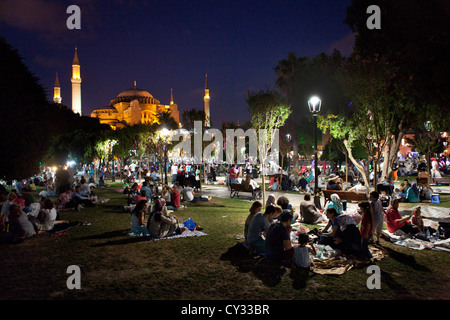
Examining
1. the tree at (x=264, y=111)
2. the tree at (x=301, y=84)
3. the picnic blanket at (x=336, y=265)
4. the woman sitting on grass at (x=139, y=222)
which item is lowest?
the picnic blanket at (x=336, y=265)

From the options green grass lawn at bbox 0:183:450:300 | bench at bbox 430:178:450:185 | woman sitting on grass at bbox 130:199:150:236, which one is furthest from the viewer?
bench at bbox 430:178:450:185

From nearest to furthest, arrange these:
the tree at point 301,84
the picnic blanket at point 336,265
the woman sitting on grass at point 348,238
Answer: the picnic blanket at point 336,265 < the woman sitting on grass at point 348,238 < the tree at point 301,84

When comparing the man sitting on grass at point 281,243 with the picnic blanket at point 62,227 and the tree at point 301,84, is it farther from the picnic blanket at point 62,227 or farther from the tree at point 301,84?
the tree at point 301,84

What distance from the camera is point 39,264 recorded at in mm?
5809

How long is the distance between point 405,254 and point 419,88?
4.23 meters

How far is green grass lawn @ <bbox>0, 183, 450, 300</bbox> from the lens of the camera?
14.6 ft

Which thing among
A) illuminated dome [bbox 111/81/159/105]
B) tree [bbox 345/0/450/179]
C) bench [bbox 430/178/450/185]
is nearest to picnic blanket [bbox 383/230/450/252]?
tree [bbox 345/0/450/179]

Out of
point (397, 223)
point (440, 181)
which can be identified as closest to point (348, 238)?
point (397, 223)

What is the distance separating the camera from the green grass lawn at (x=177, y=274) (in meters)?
4.46

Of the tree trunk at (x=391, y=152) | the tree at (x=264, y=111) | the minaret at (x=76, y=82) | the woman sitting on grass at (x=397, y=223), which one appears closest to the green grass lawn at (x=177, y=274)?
the woman sitting on grass at (x=397, y=223)

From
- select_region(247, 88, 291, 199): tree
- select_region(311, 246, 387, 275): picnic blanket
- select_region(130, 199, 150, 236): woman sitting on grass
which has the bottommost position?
select_region(311, 246, 387, 275): picnic blanket

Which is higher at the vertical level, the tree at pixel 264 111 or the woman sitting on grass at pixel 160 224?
the tree at pixel 264 111

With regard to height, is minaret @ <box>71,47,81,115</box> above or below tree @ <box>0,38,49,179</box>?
above

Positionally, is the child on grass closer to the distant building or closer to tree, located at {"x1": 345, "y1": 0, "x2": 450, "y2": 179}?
tree, located at {"x1": 345, "y1": 0, "x2": 450, "y2": 179}
